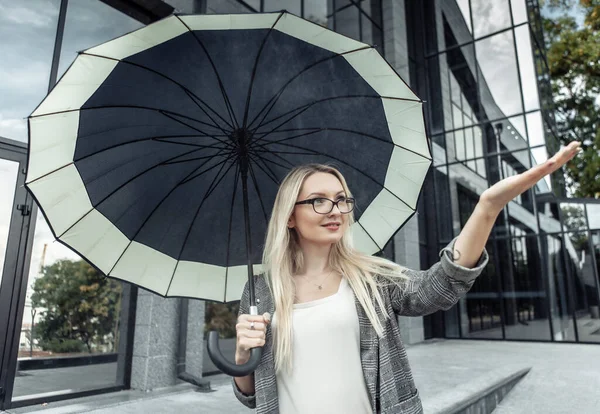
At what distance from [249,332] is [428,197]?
12899 mm

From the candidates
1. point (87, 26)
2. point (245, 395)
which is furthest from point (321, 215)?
point (87, 26)

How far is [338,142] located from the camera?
2.41 m

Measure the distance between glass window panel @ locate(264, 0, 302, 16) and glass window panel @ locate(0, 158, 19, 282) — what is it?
542 centimetres

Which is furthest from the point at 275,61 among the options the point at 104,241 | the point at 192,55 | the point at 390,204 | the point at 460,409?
the point at 460,409

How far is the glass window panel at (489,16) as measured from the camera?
43.5 ft

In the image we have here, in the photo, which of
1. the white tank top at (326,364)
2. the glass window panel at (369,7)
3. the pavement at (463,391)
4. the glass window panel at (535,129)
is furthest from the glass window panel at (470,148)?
the white tank top at (326,364)

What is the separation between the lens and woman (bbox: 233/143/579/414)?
58.8 inches

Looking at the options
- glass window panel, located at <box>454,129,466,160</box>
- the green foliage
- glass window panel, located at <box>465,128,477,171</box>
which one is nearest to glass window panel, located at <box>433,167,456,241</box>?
glass window panel, located at <box>454,129,466,160</box>

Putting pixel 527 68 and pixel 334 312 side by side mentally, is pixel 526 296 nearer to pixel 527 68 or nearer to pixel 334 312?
pixel 527 68

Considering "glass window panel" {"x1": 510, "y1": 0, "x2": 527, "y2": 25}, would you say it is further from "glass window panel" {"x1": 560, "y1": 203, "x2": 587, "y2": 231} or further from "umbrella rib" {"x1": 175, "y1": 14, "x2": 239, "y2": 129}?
"umbrella rib" {"x1": 175, "y1": 14, "x2": 239, "y2": 129}

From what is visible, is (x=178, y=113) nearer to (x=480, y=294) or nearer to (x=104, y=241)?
(x=104, y=241)

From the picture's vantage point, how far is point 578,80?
670 inches

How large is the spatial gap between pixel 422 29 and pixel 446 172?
539 centimetres

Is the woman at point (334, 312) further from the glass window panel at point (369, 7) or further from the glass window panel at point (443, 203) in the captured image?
the glass window panel at point (443, 203)
